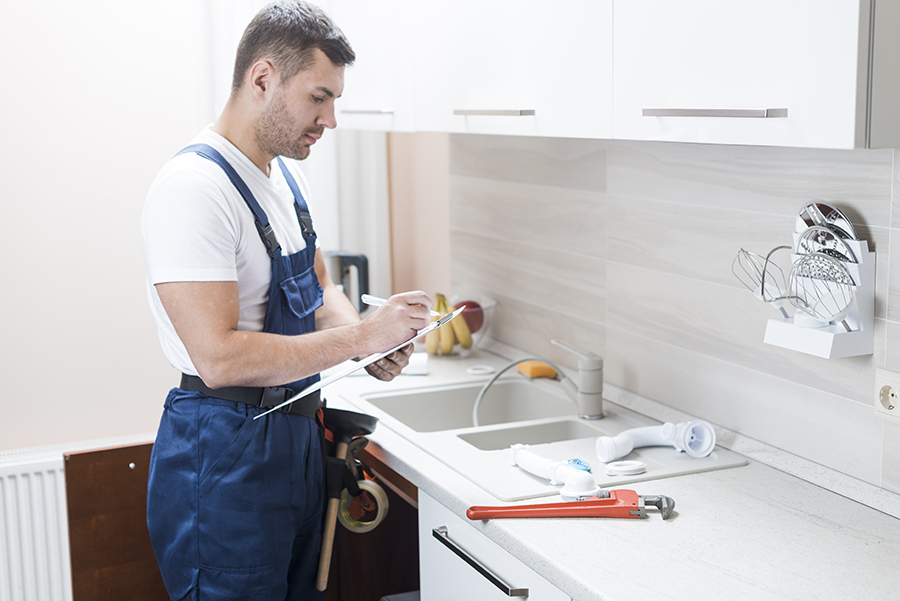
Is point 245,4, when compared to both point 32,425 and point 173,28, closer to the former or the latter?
point 173,28

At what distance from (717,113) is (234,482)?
99 centimetres

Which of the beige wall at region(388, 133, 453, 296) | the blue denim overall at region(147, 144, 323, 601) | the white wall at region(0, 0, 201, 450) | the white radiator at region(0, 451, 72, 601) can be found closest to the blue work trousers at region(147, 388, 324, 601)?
the blue denim overall at region(147, 144, 323, 601)

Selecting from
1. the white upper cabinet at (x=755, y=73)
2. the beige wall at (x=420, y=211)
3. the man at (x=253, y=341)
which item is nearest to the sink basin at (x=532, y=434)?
the man at (x=253, y=341)

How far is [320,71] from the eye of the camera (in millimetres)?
1565

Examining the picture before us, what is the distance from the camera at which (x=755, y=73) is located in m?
1.19

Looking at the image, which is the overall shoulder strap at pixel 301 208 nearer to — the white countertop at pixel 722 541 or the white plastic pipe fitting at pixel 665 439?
the white countertop at pixel 722 541

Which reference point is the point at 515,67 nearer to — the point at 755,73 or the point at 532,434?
the point at 755,73

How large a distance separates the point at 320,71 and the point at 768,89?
762mm

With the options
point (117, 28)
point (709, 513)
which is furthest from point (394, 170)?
point (709, 513)

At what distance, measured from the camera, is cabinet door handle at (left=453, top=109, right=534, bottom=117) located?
167cm

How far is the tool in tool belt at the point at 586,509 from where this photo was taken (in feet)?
4.59

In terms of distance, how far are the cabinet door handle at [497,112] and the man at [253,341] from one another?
306mm

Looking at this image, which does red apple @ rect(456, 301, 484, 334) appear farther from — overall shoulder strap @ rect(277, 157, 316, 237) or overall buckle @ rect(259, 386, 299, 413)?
overall buckle @ rect(259, 386, 299, 413)

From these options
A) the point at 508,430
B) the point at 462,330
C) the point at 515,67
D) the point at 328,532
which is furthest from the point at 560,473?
the point at 462,330
